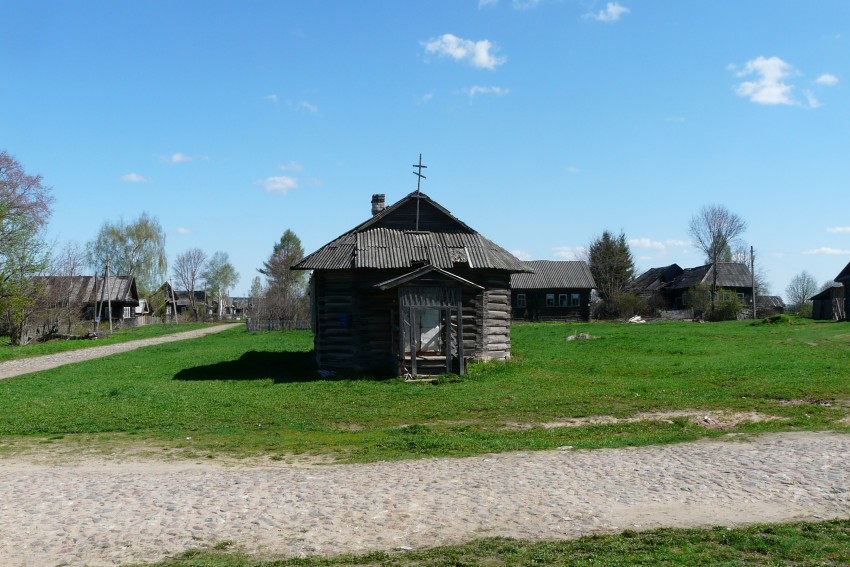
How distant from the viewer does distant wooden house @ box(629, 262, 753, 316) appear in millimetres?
76500

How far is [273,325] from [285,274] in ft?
95.5

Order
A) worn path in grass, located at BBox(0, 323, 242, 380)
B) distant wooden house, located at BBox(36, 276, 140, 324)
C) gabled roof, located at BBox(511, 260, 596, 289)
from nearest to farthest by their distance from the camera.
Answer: worn path in grass, located at BBox(0, 323, 242, 380) → distant wooden house, located at BBox(36, 276, 140, 324) → gabled roof, located at BBox(511, 260, 596, 289)

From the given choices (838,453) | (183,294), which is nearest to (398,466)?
(838,453)

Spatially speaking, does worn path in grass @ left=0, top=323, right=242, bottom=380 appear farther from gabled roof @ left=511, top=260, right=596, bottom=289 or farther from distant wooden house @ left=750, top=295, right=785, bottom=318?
distant wooden house @ left=750, top=295, right=785, bottom=318

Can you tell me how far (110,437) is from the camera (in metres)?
15.5

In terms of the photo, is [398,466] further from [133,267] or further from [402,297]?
[133,267]

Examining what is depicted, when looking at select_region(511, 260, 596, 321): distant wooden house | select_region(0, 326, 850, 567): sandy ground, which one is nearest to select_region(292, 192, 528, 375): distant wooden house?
select_region(0, 326, 850, 567): sandy ground

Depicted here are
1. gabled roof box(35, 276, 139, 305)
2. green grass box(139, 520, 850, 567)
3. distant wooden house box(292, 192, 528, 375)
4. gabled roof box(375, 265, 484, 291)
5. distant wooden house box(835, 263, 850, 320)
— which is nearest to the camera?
green grass box(139, 520, 850, 567)

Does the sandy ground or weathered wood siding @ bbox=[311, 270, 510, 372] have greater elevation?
weathered wood siding @ bbox=[311, 270, 510, 372]

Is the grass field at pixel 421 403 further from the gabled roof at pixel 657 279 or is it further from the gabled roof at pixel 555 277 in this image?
the gabled roof at pixel 657 279

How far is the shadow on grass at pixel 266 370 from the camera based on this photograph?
25469mm

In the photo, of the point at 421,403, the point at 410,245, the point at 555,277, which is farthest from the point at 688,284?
the point at 421,403

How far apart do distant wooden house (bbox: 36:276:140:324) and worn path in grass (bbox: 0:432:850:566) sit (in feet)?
140

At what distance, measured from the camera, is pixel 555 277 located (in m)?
67.2
